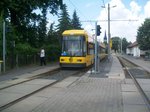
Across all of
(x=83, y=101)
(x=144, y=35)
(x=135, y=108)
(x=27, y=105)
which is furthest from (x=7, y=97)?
(x=144, y=35)

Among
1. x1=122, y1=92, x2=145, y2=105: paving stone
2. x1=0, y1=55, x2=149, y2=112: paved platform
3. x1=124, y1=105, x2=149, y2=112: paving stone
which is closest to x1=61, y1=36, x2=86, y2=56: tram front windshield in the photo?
x1=0, y1=55, x2=149, y2=112: paved platform

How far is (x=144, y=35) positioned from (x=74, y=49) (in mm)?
53979

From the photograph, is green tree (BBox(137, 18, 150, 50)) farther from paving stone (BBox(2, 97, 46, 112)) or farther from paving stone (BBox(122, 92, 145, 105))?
paving stone (BBox(2, 97, 46, 112))

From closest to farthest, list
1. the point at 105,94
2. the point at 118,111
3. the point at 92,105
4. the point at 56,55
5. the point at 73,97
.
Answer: the point at 118,111 → the point at 92,105 → the point at 73,97 → the point at 105,94 → the point at 56,55

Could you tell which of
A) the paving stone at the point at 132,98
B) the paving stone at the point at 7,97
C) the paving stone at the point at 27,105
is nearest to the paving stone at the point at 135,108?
the paving stone at the point at 132,98

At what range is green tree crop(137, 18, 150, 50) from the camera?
83.2m

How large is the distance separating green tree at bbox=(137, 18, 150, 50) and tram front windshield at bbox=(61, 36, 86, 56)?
53002mm

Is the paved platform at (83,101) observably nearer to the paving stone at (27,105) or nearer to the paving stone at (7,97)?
the paving stone at (27,105)

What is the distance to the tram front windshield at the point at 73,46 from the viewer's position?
31.8 meters

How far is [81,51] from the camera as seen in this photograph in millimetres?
31828

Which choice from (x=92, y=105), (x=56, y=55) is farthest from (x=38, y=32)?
(x=92, y=105)

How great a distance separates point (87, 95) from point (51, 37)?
36.1 meters

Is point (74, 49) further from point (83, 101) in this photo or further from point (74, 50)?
point (83, 101)

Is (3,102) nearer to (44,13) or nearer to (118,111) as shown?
(118,111)
